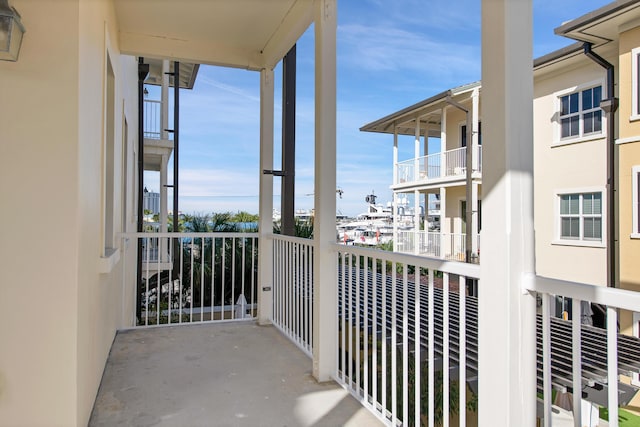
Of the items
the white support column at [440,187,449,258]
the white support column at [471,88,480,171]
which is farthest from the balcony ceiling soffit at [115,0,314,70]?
the white support column at [440,187,449,258]

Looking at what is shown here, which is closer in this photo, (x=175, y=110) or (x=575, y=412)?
(x=575, y=412)

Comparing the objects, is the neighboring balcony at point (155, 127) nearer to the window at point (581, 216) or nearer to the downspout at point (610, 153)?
the downspout at point (610, 153)

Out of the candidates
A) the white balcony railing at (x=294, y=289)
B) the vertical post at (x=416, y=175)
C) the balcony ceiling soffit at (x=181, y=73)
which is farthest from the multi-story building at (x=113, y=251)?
the vertical post at (x=416, y=175)

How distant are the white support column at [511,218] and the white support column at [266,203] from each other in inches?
118

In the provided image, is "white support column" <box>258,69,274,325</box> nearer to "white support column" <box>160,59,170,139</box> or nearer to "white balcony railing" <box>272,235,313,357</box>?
"white balcony railing" <box>272,235,313,357</box>

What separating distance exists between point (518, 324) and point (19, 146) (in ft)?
6.30

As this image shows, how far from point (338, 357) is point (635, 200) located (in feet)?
21.4

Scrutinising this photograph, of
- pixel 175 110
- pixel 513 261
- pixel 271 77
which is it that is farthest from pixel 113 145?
pixel 175 110

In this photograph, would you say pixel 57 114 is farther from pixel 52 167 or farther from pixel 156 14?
pixel 156 14

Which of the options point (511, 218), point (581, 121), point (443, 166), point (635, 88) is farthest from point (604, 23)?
point (511, 218)

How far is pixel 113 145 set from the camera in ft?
9.58

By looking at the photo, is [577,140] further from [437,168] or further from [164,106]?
[164,106]

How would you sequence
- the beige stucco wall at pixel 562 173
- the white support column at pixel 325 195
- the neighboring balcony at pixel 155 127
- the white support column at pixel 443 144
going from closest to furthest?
the white support column at pixel 325 195, the beige stucco wall at pixel 562 173, the neighboring balcony at pixel 155 127, the white support column at pixel 443 144

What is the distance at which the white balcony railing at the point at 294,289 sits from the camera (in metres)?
3.16
